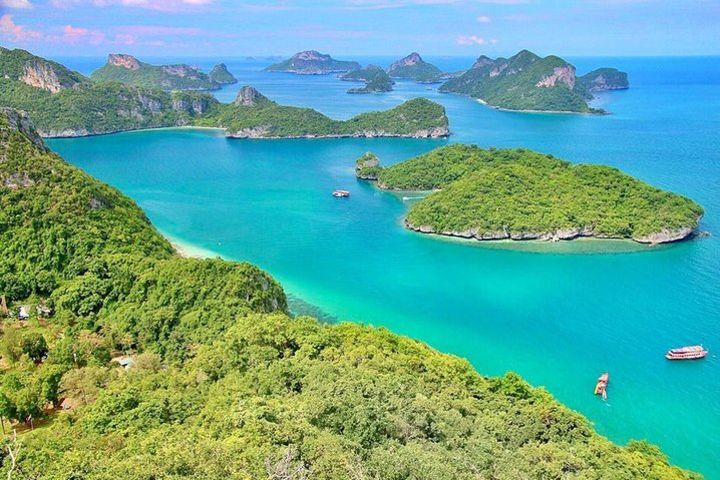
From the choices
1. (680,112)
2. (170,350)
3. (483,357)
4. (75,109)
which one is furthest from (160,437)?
(680,112)

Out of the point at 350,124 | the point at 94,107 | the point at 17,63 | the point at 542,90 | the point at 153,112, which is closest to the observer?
the point at 350,124

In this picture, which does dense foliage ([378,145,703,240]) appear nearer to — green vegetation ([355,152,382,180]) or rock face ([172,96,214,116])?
green vegetation ([355,152,382,180])

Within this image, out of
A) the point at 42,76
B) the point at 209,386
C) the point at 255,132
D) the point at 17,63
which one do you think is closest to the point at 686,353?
the point at 209,386

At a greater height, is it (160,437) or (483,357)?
(160,437)

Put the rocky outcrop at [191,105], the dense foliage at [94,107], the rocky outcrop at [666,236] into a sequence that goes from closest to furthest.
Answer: the rocky outcrop at [666,236] → the dense foliage at [94,107] → the rocky outcrop at [191,105]

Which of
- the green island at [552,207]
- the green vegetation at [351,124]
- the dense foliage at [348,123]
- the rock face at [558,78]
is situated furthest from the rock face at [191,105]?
the rock face at [558,78]

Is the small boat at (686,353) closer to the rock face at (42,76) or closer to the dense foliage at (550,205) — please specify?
the dense foliage at (550,205)

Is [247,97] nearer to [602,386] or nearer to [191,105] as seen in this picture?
[191,105]

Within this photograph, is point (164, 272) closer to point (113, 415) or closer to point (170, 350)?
point (170, 350)
